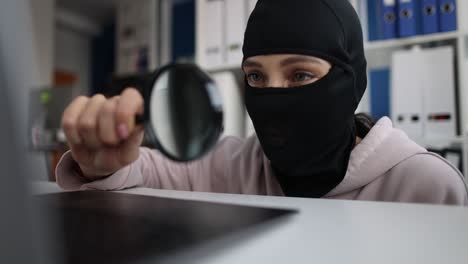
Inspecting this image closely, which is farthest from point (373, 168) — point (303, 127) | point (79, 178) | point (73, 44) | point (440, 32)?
point (73, 44)

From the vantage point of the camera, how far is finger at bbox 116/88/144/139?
0.26 meters

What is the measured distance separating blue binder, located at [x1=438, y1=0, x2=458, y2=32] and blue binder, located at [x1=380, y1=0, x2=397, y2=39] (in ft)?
0.33

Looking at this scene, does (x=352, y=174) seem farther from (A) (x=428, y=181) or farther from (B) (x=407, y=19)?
(B) (x=407, y=19)

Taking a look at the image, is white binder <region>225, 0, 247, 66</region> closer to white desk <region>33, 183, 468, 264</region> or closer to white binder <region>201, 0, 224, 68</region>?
white binder <region>201, 0, 224, 68</region>

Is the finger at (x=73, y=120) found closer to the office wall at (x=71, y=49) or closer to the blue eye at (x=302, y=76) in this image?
the blue eye at (x=302, y=76)

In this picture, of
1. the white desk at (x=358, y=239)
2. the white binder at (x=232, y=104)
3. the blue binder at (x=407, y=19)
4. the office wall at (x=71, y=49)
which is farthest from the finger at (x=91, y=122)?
the office wall at (x=71, y=49)

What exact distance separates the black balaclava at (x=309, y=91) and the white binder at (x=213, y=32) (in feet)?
1.36

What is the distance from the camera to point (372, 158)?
0.54 metres

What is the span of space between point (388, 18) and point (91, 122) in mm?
677

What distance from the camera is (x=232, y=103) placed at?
2.34ft

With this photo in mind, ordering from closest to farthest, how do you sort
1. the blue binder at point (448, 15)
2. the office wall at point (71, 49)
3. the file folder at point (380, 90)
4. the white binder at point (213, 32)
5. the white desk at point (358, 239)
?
1. the white desk at point (358, 239)
2. the blue binder at point (448, 15)
3. the file folder at point (380, 90)
4. the white binder at point (213, 32)
5. the office wall at point (71, 49)

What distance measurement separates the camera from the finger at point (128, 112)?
26 centimetres

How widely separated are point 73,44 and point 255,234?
164cm

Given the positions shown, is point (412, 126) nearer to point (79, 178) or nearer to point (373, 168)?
point (373, 168)
